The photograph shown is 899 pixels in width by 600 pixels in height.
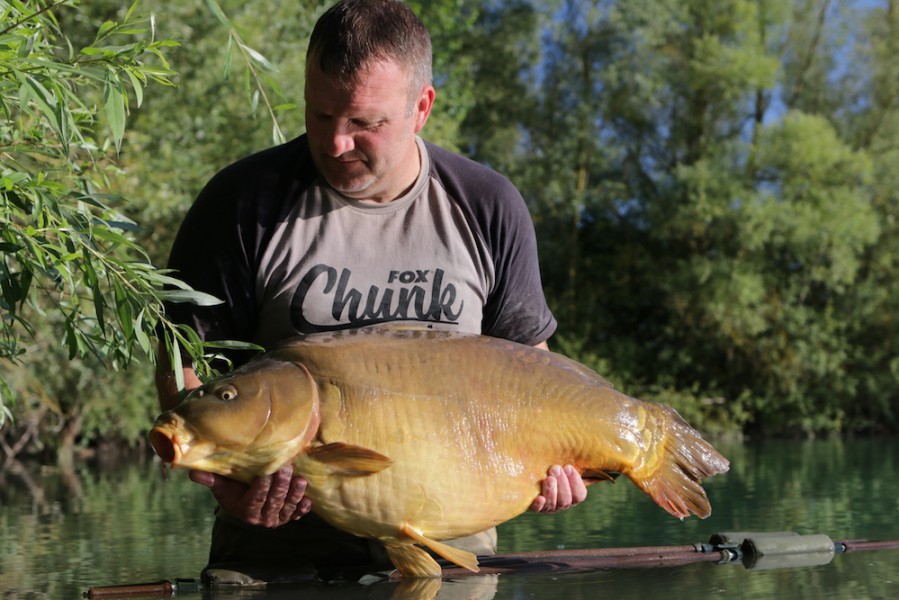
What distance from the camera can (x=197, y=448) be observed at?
2848 mm

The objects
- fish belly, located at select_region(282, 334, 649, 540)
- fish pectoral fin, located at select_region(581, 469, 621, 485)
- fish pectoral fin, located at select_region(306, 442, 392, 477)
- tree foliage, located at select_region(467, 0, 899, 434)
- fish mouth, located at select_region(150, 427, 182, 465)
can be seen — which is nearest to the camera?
fish mouth, located at select_region(150, 427, 182, 465)

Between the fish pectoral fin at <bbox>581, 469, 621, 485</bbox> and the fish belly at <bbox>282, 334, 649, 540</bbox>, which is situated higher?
the fish belly at <bbox>282, 334, 649, 540</bbox>

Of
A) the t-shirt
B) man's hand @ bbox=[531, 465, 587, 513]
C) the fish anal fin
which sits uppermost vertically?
the t-shirt

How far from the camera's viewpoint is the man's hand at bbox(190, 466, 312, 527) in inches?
116

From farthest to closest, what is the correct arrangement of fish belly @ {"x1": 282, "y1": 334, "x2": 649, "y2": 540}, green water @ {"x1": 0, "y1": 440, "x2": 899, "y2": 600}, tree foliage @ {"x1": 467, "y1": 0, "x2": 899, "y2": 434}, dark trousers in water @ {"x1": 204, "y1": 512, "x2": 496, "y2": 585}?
tree foliage @ {"x1": 467, "y1": 0, "x2": 899, "y2": 434}, green water @ {"x1": 0, "y1": 440, "x2": 899, "y2": 600}, dark trousers in water @ {"x1": 204, "y1": 512, "x2": 496, "y2": 585}, fish belly @ {"x1": 282, "y1": 334, "x2": 649, "y2": 540}

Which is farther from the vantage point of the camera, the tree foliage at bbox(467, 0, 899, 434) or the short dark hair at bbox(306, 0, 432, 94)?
the tree foliage at bbox(467, 0, 899, 434)

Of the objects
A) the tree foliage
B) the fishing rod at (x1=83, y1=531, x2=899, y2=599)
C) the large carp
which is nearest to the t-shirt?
the large carp

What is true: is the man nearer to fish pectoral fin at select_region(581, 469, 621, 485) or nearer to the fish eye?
fish pectoral fin at select_region(581, 469, 621, 485)

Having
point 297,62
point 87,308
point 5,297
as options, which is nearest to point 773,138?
point 297,62

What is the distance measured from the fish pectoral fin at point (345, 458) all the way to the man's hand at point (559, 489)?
22.6 inches

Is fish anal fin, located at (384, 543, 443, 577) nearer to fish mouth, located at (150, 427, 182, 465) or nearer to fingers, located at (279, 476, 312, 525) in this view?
fingers, located at (279, 476, 312, 525)

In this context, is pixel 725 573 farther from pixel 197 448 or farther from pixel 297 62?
pixel 297 62

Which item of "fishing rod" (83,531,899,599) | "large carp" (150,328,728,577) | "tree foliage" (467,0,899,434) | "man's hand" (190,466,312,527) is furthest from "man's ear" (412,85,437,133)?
"tree foliage" (467,0,899,434)

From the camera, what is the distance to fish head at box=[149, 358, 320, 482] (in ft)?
9.32
